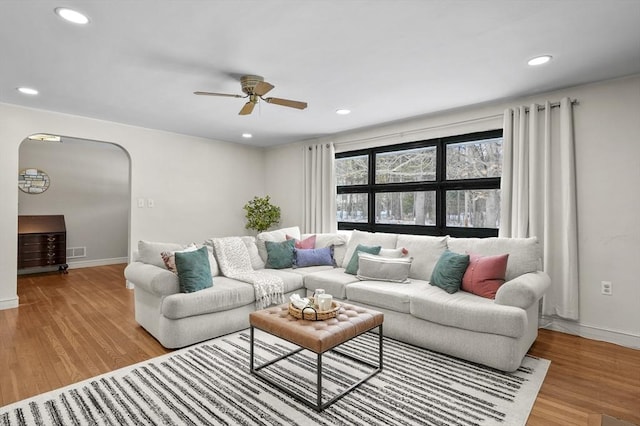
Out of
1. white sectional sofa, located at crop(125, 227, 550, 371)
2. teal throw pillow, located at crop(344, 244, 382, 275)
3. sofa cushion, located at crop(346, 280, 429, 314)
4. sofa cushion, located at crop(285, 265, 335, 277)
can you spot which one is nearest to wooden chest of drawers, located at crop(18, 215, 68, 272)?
white sectional sofa, located at crop(125, 227, 550, 371)

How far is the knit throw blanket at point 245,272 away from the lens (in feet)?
11.2

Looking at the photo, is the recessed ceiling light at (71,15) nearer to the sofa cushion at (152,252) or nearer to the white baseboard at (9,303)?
the sofa cushion at (152,252)

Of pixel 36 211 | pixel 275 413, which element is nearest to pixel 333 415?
pixel 275 413

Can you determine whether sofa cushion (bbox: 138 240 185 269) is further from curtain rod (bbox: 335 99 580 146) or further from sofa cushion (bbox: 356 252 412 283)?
curtain rod (bbox: 335 99 580 146)

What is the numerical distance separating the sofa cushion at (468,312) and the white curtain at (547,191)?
1.13 meters

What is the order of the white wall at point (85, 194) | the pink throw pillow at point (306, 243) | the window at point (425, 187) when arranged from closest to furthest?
1. the window at point (425, 187)
2. the pink throw pillow at point (306, 243)
3. the white wall at point (85, 194)

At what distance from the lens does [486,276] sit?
2.92m

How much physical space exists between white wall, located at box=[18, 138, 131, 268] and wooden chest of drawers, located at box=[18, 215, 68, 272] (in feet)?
0.97

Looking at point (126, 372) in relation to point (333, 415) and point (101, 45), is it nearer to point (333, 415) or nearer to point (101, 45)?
point (333, 415)

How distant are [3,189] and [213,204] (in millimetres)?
2735

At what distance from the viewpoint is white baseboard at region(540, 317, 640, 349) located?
9.92 feet

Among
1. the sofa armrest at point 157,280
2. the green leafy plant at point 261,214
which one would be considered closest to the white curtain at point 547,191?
the sofa armrest at point 157,280

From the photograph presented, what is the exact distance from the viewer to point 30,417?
6.26 ft

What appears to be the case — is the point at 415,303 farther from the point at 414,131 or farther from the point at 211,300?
the point at 414,131
